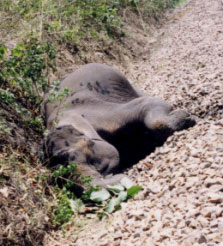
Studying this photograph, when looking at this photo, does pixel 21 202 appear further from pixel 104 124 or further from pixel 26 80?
pixel 26 80

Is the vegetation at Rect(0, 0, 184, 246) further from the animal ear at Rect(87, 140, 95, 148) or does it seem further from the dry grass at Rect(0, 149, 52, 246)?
the animal ear at Rect(87, 140, 95, 148)

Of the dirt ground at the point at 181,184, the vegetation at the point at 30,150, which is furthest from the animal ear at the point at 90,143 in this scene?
the dirt ground at the point at 181,184

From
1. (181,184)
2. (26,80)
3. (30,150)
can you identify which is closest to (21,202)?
(30,150)

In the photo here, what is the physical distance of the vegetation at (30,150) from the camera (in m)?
3.05

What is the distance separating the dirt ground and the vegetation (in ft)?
0.66

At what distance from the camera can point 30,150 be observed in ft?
13.3

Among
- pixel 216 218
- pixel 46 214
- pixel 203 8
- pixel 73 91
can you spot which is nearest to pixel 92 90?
pixel 73 91

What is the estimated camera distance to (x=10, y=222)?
2.87 metres

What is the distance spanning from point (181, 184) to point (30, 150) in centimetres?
159

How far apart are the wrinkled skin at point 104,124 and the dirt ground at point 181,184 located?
0.24 meters

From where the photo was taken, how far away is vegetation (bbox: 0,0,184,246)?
3051mm

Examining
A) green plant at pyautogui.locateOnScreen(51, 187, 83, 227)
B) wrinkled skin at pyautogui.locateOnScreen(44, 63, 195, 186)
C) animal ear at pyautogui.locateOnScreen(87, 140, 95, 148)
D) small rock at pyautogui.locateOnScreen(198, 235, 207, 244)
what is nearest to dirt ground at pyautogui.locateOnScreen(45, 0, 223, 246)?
small rock at pyautogui.locateOnScreen(198, 235, 207, 244)

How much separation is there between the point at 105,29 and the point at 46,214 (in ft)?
19.4

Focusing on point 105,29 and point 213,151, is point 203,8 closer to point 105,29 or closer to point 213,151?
point 105,29
